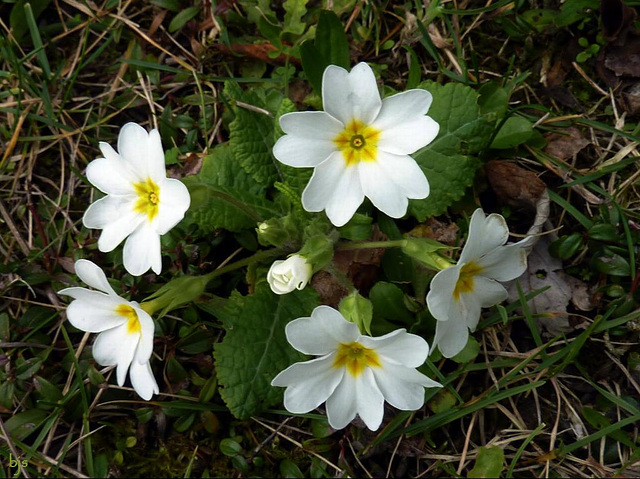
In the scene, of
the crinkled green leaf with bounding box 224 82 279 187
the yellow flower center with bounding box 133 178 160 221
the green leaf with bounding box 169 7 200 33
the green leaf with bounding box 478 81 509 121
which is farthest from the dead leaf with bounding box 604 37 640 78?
the yellow flower center with bounding box 133 178 160 221

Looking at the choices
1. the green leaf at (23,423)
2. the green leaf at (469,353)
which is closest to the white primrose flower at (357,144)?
the green leaf at (469,353)

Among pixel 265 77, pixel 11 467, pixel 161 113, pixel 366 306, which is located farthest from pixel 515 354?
pixel 11 467

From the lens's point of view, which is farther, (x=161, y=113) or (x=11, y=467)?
(x=161, y=113)

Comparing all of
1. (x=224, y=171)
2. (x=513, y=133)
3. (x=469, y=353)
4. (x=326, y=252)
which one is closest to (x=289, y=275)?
(x=326, y=252)

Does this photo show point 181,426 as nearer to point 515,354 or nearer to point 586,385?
point 515,354

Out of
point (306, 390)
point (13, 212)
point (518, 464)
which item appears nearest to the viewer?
point (306, 390)

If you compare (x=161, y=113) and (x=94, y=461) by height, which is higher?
(x=161, y=113)

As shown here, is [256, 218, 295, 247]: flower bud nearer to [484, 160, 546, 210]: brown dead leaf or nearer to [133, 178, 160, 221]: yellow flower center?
[133, 178, 160, 221]: yellow flower center

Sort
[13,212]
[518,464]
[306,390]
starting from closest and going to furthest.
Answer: [306,390], [518,464], [13,212]
